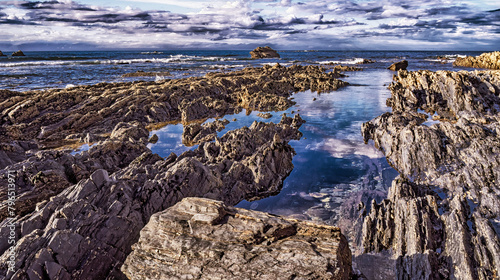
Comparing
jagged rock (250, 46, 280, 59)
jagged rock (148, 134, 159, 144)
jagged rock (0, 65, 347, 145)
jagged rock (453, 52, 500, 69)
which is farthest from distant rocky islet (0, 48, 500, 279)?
jagged rock (250, 46, 280, 59)

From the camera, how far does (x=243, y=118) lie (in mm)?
27047

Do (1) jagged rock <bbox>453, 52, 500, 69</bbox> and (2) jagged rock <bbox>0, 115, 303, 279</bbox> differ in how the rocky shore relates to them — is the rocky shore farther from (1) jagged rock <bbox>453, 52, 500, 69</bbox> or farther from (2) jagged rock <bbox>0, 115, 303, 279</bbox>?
(1) jagged rock <bbox>453, 52, 500, 69</bbox>

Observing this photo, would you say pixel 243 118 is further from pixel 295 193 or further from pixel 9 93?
pixel 9 93

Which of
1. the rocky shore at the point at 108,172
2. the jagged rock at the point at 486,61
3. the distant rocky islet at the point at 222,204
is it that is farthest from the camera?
the jagged rock at the point at 486,61

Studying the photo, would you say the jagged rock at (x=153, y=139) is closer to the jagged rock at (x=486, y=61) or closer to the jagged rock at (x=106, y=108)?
the jagged rock at (x=106, y=108)

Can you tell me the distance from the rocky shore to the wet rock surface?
3.31 metres

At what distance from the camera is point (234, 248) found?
657 cm

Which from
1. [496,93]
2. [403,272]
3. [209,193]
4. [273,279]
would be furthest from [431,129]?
[496,93]

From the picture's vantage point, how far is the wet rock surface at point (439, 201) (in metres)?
7.80

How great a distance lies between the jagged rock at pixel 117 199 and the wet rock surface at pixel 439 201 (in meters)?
5.96

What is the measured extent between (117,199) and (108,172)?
5.28 m

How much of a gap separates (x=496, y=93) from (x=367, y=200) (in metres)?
24.1

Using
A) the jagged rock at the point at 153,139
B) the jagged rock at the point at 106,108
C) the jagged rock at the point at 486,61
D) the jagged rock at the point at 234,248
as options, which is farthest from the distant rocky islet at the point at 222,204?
the jagged rock at the point at 486,61

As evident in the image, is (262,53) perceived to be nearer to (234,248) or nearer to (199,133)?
(199,133)
